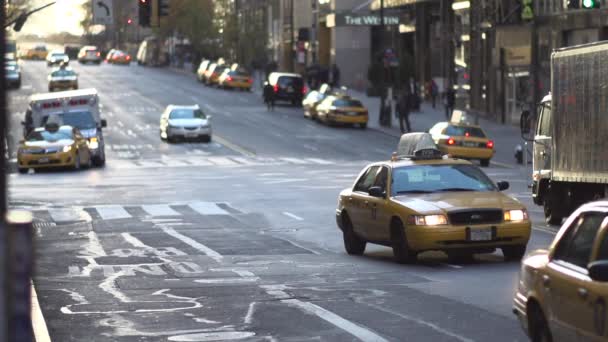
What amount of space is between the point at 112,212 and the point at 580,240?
69.1 ft

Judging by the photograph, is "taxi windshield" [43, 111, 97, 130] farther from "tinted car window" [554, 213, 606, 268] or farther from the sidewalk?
"tinted car window" [554, 213, 606, 268]

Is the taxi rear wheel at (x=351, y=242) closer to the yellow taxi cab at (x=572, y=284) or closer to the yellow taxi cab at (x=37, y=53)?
the yellow taxi cab at (x=572, y=284)

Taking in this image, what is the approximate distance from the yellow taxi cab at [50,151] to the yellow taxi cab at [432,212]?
2539 centimetres

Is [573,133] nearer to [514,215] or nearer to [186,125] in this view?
[514,215]

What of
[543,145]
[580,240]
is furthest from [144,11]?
[580,240]

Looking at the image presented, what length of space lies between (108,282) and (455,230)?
4.38 meters

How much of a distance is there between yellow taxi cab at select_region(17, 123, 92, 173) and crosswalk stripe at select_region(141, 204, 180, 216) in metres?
14.6

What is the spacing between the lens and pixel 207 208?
102 feet

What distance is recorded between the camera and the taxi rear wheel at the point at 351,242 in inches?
843

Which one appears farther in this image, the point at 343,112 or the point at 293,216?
the point at 343,112

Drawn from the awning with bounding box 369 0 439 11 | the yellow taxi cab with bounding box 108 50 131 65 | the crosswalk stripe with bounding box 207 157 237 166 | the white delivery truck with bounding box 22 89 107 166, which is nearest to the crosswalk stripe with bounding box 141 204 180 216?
the crosswalk stripe with bounding box 207 157 237 166

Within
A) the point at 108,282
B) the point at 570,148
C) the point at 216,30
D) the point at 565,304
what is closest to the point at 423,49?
the point at 216,30

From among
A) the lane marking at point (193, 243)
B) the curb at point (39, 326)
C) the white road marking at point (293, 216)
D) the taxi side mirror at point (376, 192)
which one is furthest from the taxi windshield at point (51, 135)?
the curb at point (39, 326)

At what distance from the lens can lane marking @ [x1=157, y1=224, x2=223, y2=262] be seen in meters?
21.3
